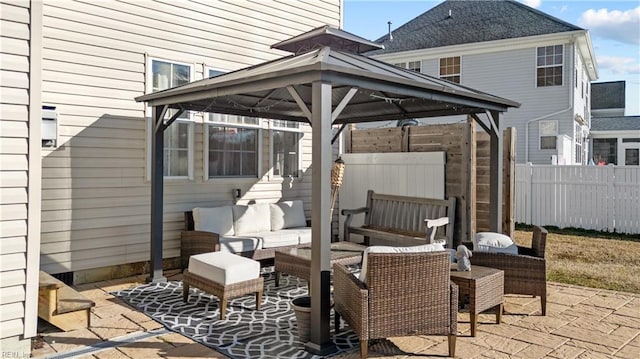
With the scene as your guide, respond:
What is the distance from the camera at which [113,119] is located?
6.00 metres

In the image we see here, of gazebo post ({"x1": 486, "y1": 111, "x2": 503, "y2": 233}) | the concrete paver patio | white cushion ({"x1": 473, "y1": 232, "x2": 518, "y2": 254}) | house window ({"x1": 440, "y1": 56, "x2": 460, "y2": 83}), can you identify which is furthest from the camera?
house window ({"x1": 440, "y1": 56, "x2": 460, "y2": 83})

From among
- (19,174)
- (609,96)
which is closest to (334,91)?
(19,174)

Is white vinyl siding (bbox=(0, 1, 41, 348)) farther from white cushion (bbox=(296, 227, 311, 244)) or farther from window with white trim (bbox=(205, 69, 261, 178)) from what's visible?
white cushion (bbox=(296, 227, 311, 244))

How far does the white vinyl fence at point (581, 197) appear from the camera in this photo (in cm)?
944

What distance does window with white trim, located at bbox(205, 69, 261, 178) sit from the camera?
6995mm

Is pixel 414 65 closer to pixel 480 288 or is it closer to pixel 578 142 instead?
pixel 578 142

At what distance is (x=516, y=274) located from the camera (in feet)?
15.4

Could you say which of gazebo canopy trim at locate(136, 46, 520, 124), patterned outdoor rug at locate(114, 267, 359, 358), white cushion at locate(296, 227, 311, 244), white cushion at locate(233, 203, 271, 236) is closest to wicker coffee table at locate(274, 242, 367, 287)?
patterned outdoor rug at locate(114, 267, 359, 358)

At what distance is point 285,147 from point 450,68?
975 cm

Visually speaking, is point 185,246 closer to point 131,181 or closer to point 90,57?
point 131,181

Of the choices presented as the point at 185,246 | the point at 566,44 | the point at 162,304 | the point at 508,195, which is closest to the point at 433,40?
the point at 566,44

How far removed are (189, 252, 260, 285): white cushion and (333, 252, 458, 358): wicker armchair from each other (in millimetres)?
1369

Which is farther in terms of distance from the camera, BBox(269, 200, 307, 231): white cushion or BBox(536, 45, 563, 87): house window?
BBox(536, 45, 563, 87): house window

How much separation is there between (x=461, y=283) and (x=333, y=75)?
6.88 ft
